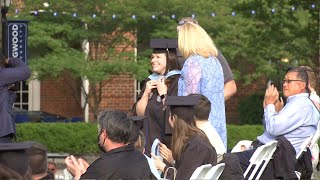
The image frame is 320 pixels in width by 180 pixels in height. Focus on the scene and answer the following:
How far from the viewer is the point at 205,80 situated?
29.1 feet

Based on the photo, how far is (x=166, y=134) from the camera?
9.04m

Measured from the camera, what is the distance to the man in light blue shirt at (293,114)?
9.65 meters

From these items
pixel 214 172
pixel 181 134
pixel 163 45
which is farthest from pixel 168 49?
pixel 214 172

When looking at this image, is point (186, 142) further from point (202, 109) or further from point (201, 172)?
point (201, 172)

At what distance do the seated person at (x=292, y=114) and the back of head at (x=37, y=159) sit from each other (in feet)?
11.2

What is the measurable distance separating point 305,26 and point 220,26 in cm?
227

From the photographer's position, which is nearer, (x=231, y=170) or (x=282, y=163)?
(x=231, y=170)

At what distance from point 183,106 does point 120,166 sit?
33.8 inches

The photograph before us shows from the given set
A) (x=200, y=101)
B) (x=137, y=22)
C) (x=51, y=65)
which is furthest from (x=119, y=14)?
(x=200, y=101)

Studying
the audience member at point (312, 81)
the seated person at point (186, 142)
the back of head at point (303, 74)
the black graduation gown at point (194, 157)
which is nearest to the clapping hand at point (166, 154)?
the seated person at point (186, 142)

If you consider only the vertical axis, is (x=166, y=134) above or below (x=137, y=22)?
below

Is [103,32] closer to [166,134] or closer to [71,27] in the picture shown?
[71,27]

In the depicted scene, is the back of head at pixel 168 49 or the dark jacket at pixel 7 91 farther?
the back of head at pixel 168 49

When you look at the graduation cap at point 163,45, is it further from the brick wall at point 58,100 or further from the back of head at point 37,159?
the brick wall at point 58,100
